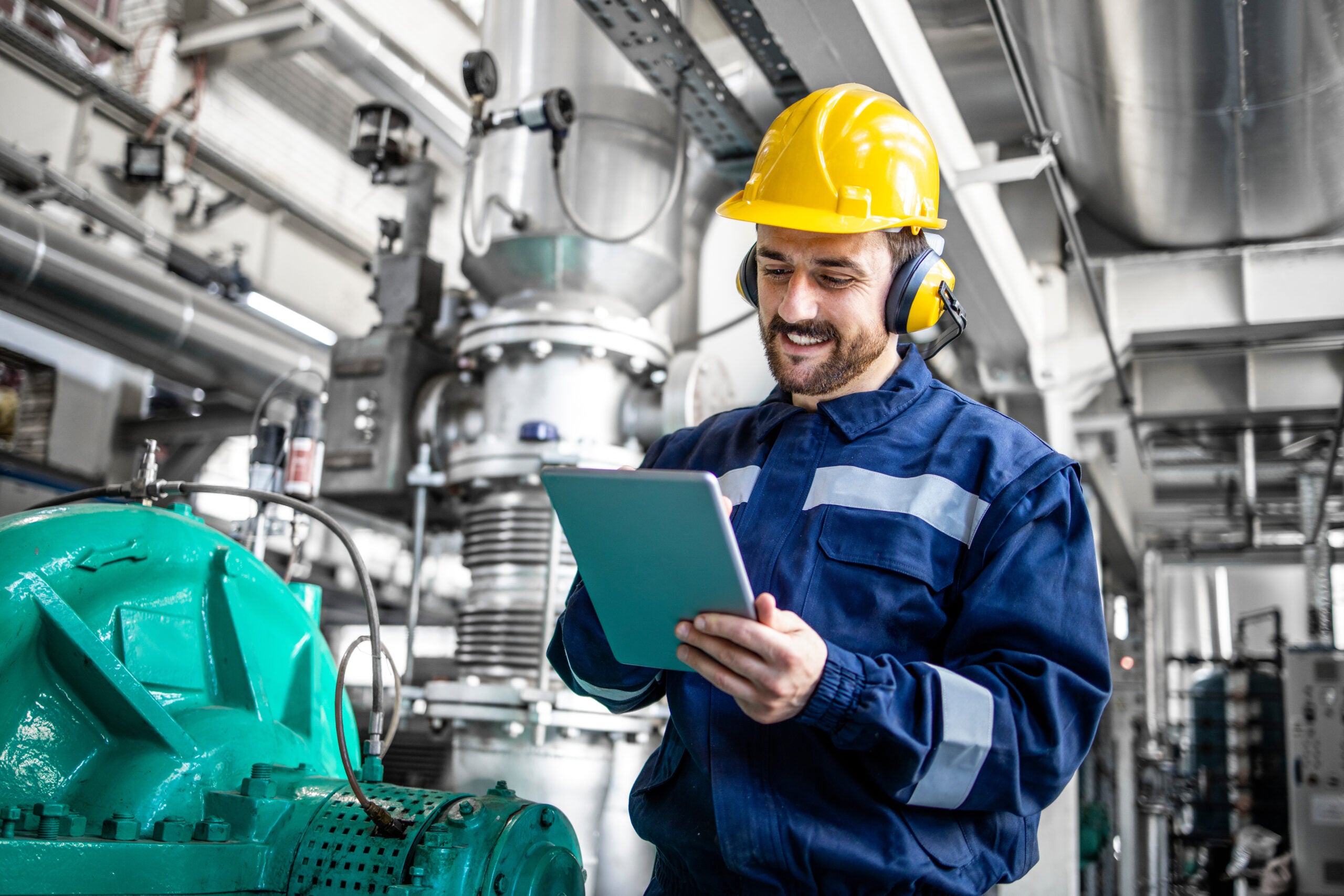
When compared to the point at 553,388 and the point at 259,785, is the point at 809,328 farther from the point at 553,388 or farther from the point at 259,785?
the point at 553,388

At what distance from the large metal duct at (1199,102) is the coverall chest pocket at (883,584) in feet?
6.00

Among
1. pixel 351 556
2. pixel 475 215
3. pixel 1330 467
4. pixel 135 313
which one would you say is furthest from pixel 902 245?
pixel 1330 467

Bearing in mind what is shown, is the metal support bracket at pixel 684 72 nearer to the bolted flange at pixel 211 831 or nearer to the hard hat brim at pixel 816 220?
the hard hat brim at pixel 816 220

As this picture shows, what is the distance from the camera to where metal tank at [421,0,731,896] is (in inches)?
102

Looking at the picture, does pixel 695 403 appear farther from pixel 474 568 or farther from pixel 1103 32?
pixel 1103 32

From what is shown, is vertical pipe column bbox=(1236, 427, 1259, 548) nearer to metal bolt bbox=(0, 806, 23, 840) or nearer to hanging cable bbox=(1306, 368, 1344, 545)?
hanging cable bbox=(1306, 368, 1344, 545)

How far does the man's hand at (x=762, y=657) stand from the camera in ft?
3.33

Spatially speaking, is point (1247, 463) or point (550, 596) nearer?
point (550, 596)

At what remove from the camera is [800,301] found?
1373 millimetres

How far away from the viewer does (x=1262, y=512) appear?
8.41 m

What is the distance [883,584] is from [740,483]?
0.24 m

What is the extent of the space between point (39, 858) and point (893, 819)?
86 cm

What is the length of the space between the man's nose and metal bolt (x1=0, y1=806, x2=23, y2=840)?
991 mm

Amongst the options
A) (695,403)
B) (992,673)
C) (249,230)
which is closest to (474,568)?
(695,403)
